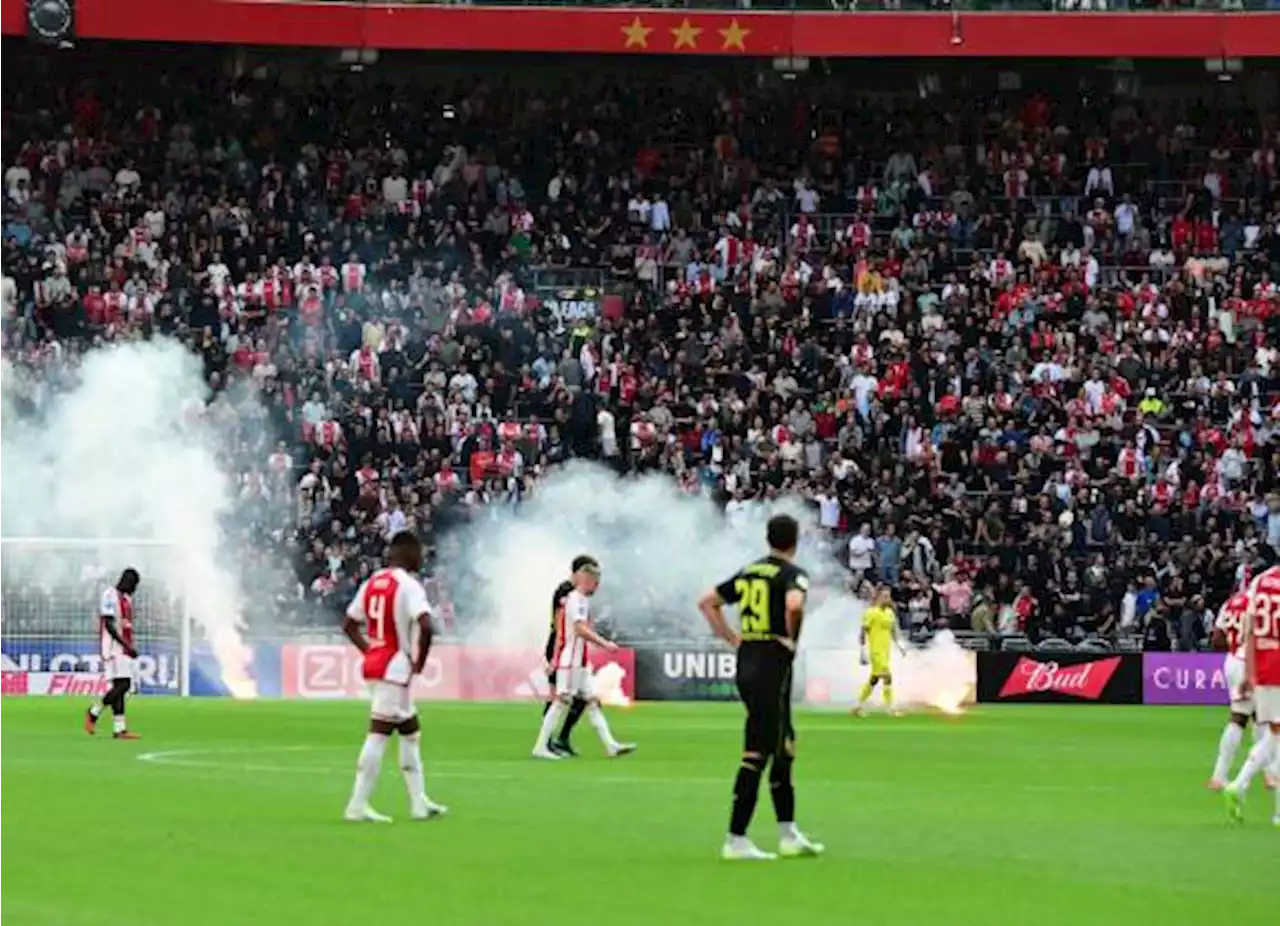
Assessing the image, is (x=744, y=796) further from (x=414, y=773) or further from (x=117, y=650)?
(x=117, y=650)

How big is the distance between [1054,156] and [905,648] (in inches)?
695

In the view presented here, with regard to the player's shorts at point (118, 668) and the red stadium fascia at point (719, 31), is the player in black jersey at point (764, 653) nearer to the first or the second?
the player's shorts at point (118, 668)

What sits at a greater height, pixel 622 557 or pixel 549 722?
pixel 622 557

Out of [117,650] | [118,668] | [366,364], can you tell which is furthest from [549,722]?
[366,364]

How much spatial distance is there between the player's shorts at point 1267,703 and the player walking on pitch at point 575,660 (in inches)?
423

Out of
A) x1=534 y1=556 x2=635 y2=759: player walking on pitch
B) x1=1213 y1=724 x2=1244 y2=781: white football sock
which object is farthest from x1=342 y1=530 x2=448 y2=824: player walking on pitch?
x1=534 y1=556 x2=635 y2=759: player walking on pitch

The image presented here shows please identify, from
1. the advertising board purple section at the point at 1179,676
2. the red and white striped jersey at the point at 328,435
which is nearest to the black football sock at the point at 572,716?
the advertising board purple section at the point at 1179,676

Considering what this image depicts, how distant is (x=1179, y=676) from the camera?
50750 mm

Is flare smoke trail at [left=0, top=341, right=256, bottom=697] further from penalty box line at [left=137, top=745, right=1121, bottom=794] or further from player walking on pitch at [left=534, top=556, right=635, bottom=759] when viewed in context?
penalty box line at [left=137, top=745, right=1121, bottom=794]

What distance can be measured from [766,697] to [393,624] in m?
3.83

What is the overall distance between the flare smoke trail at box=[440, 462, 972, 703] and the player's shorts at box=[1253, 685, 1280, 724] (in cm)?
2852

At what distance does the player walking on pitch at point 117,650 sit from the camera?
3519 centimetres

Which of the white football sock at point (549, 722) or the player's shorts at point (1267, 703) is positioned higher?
the player's shorts at point (1267, 703)

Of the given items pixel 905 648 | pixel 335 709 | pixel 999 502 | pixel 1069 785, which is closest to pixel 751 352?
pixel 999 502
